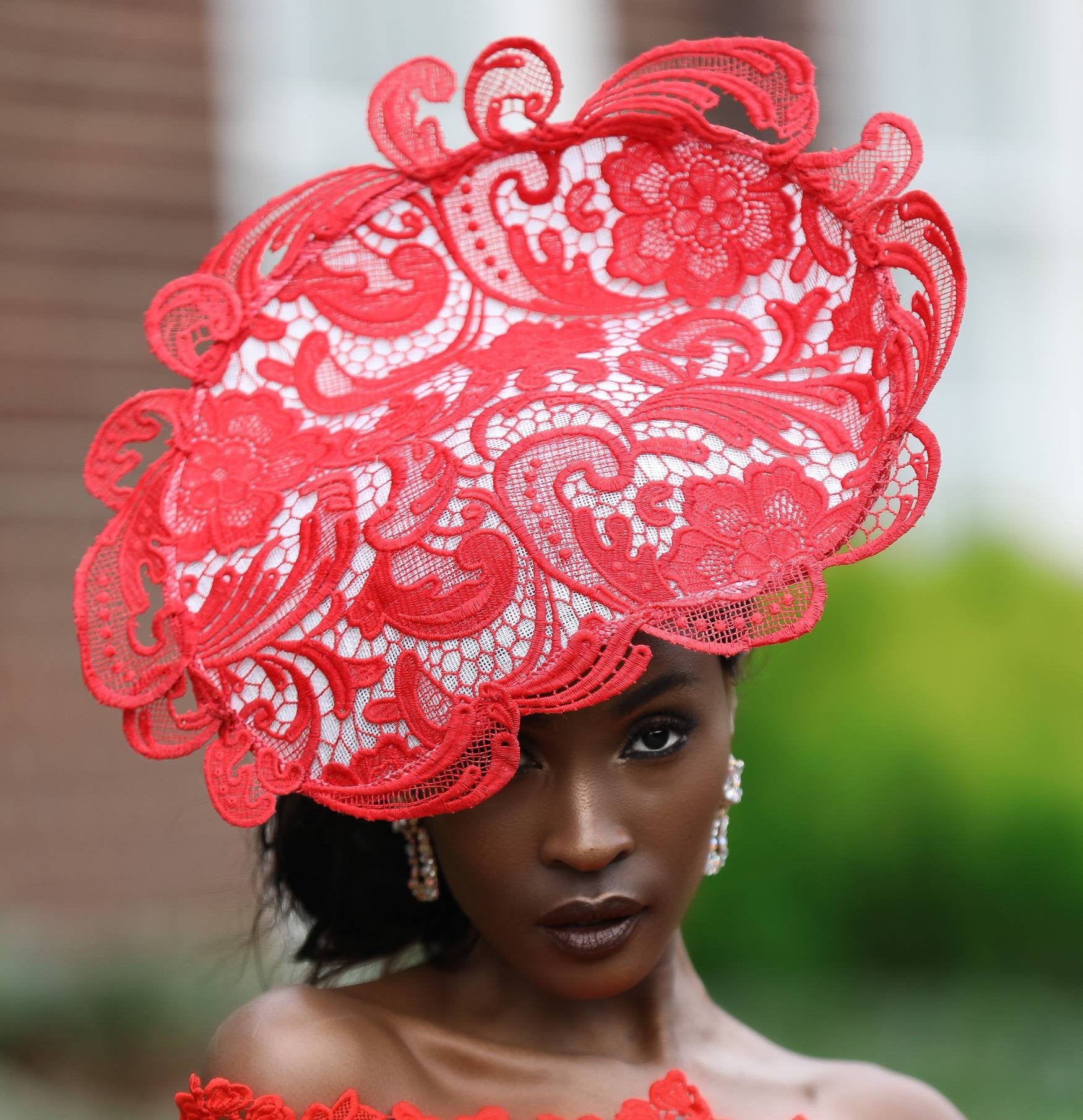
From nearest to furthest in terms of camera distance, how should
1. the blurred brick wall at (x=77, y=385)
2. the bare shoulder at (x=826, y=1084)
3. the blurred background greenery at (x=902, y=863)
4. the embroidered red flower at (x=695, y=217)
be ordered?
1. the embroidered red flower at (x=695, y=217)
2. the bare shoulder at (x=826, y=1084)
3. the blurred background greenery at (x=902, y=863)
4. the blurred brick wall at (x=77, y=385)

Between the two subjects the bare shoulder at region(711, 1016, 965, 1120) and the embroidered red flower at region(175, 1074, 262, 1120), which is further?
the bare shoulder at region(711, 1016, 965, 1120)

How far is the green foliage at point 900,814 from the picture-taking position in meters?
4.49

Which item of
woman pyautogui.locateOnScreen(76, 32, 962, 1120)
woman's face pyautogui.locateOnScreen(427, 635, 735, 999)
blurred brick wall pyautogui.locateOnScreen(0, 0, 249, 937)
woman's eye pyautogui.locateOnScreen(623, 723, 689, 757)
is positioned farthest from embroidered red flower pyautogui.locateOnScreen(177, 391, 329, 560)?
blurred brick wall pyautogui.locateOnScreen(0, 0, 249, 937)

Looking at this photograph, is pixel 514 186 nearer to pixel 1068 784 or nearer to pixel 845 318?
pixel 845 318

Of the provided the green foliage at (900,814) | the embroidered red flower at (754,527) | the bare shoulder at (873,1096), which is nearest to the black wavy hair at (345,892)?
the embroidered red flower at (754,527)

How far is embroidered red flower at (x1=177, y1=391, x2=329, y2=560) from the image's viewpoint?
201 centimetres

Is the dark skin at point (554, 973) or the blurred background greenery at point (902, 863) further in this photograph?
the blurred background greenery at point (902, 863)

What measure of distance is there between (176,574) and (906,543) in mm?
3552

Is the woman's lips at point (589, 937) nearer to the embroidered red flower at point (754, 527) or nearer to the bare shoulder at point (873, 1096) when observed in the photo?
the embroidered red flower at point (754, 527)

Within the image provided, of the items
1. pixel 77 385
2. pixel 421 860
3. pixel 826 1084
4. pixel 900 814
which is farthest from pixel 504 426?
pixel 77 385

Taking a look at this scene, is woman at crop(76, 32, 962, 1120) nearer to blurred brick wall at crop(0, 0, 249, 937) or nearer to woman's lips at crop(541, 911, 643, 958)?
woman's lips at crop(541, 911, 643, 958)

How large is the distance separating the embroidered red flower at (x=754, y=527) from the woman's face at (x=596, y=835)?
A: 167 mm

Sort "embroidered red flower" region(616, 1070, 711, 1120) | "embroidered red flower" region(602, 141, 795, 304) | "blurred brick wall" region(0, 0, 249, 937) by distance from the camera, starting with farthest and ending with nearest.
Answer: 1. "blurred brick wall" region(0, 0, 249, 937)
2. "embroidered red flower" region(602, 141, 795, 304)
3. "embroidered red flower" region(616, 1070, 711, 1120)

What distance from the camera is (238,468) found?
81.6 inches
